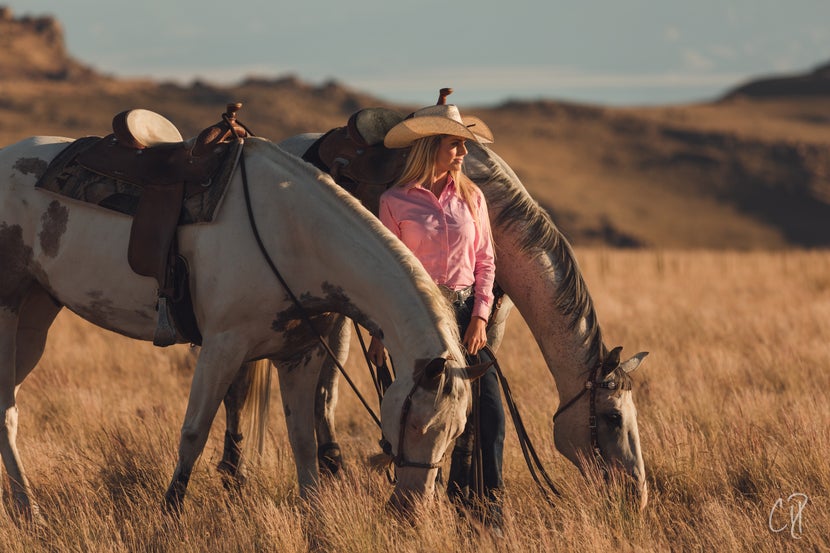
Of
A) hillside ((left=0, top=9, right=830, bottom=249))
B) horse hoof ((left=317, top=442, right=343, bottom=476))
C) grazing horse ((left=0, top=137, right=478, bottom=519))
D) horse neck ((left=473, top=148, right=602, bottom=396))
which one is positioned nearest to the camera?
grazing horse ((left=0, top=137, right=478, bottom=519))

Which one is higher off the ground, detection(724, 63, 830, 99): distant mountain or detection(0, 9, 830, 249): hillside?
detection(724, 63, 830, 99): distant mountain

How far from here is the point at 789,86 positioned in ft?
281

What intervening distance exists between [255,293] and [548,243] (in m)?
1.57

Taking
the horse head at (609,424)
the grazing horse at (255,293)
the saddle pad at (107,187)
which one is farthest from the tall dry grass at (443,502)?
the saddle pad at (107,187)

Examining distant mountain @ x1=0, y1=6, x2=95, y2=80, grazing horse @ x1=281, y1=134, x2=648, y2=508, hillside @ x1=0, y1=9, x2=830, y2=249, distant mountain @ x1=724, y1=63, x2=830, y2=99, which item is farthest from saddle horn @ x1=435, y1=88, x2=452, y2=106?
distant mountain @ x1=724, y1=63, x2=830, y2=99

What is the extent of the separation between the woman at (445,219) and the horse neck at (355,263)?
A: 335 millimetres

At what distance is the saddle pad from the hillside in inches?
1624

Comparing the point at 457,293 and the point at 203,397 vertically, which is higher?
the point at 457,293

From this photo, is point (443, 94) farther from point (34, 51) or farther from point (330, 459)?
point (34, 51)

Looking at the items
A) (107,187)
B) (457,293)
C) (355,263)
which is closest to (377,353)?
(457,293)

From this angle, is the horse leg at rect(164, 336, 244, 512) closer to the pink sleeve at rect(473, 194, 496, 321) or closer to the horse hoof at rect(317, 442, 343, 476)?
the horse hoof at rect(317, 442, 343, 476)

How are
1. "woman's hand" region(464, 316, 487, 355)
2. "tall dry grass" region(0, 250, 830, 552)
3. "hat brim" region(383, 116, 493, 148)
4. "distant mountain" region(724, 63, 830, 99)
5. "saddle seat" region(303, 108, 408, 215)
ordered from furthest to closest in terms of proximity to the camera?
"distant mountain" region(724, 63, 830, 99)
"saddle seat" region(303, 108, 408, 215)
"woman's hand" region(464, 316, 487, 355)
"hat brim" region(383, 116, 493, 148)
"tall dry grass" region(0, 250, 830, 552)

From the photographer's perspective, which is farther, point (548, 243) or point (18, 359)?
point (18, 359)

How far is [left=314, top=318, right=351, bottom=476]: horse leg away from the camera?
590cm
